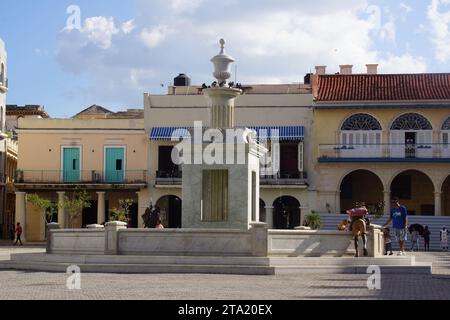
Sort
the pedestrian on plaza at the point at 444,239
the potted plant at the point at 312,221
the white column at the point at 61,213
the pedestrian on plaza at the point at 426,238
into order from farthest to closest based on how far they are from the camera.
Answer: the white column at the point at 61,213, the potted plant at the point at 312,221, the pedestrian on plaza at the point at 426,238, the pedestrian on plaza at the point at 444,239

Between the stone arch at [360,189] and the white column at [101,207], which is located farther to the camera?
the white column at [101,207]

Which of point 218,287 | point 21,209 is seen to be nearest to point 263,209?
point 21,209

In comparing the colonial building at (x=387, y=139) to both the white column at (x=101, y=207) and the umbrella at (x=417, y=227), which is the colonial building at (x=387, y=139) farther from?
the white column at (x=101, y=207)

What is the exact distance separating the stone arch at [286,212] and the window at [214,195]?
23810 mm

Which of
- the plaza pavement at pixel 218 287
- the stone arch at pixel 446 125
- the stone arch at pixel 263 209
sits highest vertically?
the stone arch at pixel 446 125

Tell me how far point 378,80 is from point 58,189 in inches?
663

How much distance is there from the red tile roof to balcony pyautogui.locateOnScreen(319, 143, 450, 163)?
7.40 feet

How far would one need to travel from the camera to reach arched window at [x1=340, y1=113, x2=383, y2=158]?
1805 inches

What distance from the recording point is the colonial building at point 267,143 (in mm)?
46625

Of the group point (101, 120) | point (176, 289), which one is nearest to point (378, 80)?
point (101, 120)

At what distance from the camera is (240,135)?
22734 mm

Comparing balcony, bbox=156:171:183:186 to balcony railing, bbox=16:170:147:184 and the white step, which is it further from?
the white step

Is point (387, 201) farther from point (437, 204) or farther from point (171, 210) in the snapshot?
point (171, 210)

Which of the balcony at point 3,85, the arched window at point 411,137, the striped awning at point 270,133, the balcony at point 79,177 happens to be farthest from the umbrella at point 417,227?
the balcony at point 3,85
